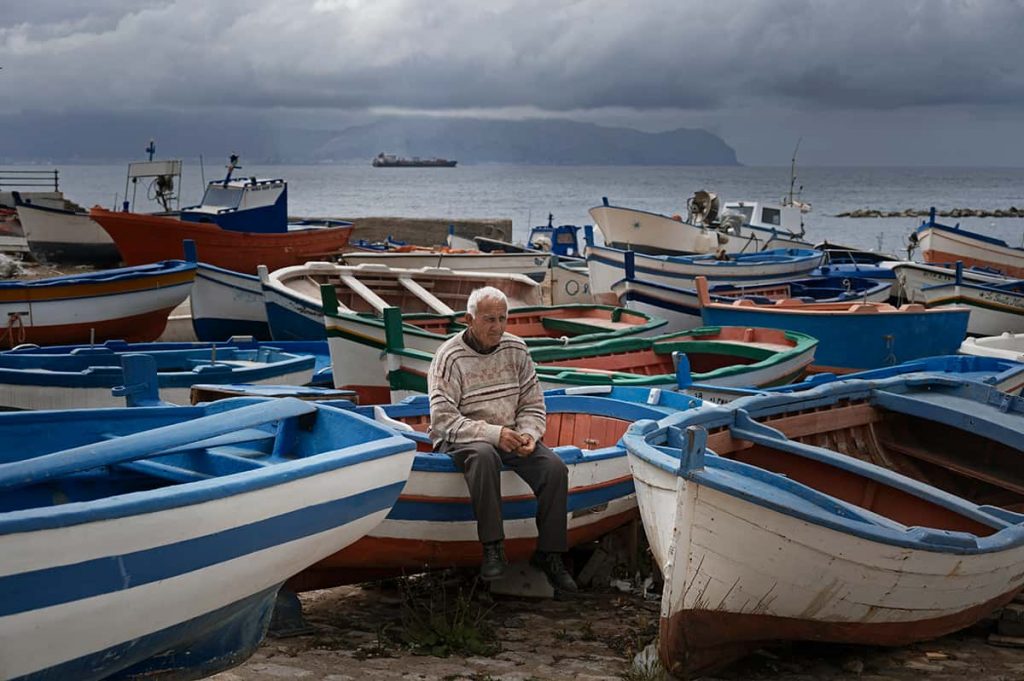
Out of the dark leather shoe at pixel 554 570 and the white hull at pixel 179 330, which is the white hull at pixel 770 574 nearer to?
the dark leather shoe at pixel 554 570

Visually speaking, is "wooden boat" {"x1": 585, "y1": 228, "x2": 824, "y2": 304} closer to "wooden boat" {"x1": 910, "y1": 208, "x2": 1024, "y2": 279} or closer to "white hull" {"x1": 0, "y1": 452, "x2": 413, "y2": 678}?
"wooden boat" {"x1": 910, "y1": 208, "x2": 1024, "y2": 279}

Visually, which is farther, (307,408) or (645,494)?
→ (645,494)

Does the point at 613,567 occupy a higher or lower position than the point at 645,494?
lower

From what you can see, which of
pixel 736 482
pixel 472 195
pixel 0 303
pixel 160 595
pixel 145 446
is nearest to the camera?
pixel 160 595

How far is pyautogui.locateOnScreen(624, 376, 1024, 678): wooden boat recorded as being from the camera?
199 inches

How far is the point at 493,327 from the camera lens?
6.18m

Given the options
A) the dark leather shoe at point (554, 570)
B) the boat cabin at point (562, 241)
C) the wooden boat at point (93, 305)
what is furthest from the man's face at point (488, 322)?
the boat cabin at point (562, 241)

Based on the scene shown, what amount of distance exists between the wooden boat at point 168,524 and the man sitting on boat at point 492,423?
1.13 metres

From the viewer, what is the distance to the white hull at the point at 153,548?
12.0 feet

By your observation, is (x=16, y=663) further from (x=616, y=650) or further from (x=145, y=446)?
(x=616, y=650)

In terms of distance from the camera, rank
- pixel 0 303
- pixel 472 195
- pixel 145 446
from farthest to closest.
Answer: pixel 472 195 → pixel 0 303 → pixel 145 446

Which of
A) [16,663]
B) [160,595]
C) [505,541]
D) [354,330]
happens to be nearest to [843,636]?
[505,541]

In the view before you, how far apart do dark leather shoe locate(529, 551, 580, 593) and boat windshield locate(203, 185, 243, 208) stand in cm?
1766

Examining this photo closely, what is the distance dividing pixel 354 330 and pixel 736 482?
5574mm
